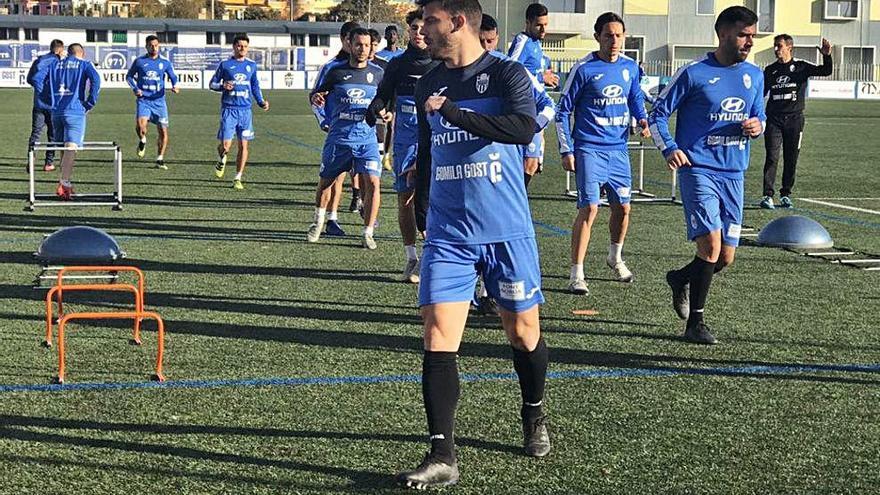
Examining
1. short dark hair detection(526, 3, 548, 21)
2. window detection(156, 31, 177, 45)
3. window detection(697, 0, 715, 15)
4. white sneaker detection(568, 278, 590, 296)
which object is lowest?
white sneaker detection(568, 278, 590, 296)

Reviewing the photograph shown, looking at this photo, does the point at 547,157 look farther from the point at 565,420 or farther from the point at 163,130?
the point at 565,420

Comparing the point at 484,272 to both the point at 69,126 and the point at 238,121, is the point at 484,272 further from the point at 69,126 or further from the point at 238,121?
the point at 238,121

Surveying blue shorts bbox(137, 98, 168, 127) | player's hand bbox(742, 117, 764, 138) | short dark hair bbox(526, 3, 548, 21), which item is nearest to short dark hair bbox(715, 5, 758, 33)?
player's hand bbox(742, 117, 764, 138)

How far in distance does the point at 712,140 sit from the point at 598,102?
2.05 metres

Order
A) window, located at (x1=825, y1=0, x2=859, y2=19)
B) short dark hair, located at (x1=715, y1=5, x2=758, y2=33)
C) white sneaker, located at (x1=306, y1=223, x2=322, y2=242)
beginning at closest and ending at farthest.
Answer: short dark hair, located at (x1=715, y1=5, x2=758, y2=33) < white sneaker, located at (x1=306, y1=223, x2=322, y2=242) < window, located at (x1=825, y1=0, x2=859, y2=19)

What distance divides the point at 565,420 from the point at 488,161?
1.54 m

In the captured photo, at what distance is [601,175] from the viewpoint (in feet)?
35.2

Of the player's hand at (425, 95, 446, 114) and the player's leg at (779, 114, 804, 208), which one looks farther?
the player's leg at (779, 114, 804, 208)

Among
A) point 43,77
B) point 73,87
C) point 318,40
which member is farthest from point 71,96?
point 318,40

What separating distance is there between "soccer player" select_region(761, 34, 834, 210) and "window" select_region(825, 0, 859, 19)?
76043 mm

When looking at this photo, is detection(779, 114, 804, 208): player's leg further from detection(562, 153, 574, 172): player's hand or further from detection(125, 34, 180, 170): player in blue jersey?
detection(125, 34, 180, 170): player in blue jersey

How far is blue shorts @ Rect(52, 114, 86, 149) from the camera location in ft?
58.6

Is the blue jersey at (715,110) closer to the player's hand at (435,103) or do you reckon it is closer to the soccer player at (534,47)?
the soccer player at (534,47)

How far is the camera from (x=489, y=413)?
6785 mm
